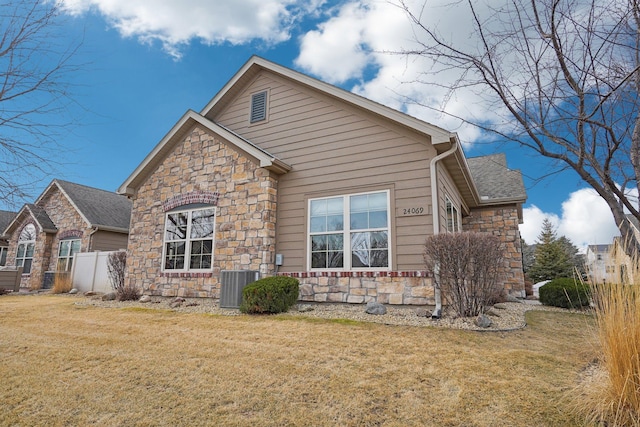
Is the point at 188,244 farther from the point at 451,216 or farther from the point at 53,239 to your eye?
the point at 53,239

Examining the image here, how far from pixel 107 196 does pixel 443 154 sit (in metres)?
20.4

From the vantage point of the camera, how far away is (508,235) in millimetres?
11250

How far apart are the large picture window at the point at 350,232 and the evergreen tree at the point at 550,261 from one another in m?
16.1

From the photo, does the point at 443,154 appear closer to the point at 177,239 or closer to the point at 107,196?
the point at 177,239

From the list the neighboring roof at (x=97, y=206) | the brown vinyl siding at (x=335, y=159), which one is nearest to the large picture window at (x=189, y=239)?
the brown vinyl siding at (x=335, y=159)

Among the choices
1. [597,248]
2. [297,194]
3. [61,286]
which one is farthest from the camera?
[61,286]

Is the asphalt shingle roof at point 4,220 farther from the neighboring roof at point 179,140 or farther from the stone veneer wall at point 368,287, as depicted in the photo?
the stone veneer wall at point 368,287

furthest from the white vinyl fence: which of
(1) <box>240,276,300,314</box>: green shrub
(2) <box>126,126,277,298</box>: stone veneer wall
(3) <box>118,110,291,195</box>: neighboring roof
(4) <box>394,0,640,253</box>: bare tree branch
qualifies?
(4) <box>394,0,640,253</box>: bare tree branch

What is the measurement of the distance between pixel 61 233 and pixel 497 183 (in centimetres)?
1973

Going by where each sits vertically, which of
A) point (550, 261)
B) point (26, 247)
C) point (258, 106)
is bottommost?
point (550, 261)

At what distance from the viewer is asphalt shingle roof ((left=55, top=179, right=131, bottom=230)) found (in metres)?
16.4

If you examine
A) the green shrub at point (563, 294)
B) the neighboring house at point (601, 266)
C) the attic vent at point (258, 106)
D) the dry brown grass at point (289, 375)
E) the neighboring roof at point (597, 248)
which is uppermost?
the attic vent at point (258, 106)

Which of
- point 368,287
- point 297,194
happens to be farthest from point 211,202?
point 368,287

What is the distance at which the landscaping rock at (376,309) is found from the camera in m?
6.27
